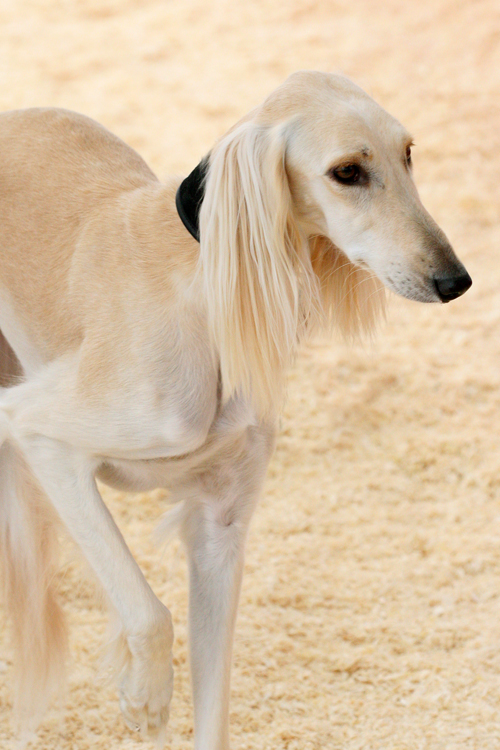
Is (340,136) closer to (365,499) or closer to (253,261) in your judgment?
(253,261)

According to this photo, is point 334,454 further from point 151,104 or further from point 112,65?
point 112,65

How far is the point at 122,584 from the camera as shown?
179 cm

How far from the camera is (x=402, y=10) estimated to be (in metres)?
6.59

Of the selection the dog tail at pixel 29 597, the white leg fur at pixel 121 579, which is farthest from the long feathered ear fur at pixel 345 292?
the dog tail at pixel 29 597

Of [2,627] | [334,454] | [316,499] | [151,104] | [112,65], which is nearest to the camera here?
[2,627]

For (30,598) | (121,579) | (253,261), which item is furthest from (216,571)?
(253,261)

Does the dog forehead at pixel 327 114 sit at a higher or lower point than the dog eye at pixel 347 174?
higher

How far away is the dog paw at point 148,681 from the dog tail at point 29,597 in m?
0.43

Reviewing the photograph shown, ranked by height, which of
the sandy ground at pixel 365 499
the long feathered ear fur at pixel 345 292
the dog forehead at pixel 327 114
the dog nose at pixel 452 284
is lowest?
the sandy ground at pixel 365 499

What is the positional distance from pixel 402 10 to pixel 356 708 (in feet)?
18.1

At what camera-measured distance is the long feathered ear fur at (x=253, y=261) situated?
1.61 meters

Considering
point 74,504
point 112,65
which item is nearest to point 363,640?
point 74,504

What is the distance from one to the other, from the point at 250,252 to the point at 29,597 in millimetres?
1052

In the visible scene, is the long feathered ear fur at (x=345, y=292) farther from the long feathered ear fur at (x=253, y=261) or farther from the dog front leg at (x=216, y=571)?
the dog front leg at (x=216, y=571)
